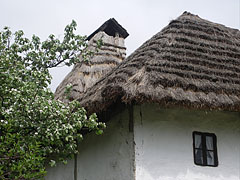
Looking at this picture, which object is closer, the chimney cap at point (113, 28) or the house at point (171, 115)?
the house at point (171, 115)

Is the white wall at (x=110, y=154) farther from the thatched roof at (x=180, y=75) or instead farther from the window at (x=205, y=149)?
the window at (x=205, y=149)

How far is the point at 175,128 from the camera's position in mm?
6242

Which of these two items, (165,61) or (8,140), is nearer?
(8,140)

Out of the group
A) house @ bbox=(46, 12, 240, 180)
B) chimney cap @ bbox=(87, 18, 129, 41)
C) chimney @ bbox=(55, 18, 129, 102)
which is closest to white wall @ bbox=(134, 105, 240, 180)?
house @ bbox=(46, 12, 240, 180)

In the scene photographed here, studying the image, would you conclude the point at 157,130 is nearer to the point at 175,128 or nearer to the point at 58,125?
the point at 175,128

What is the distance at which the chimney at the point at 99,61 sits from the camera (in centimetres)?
935

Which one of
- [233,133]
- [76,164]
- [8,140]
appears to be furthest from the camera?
[76,164]

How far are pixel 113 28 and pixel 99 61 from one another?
8.50 feet

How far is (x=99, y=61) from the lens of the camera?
10.6 metres

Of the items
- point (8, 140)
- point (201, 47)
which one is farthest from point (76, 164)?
point (201, 47)

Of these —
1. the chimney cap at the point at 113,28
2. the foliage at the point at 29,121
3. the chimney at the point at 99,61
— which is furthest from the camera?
the chimney cap at the point at 113,28

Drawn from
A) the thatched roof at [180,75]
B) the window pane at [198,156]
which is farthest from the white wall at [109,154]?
the window pane at [198,156]

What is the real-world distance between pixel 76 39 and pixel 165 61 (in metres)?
1.87

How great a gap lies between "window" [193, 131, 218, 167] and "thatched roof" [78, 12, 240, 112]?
0.75 meters
